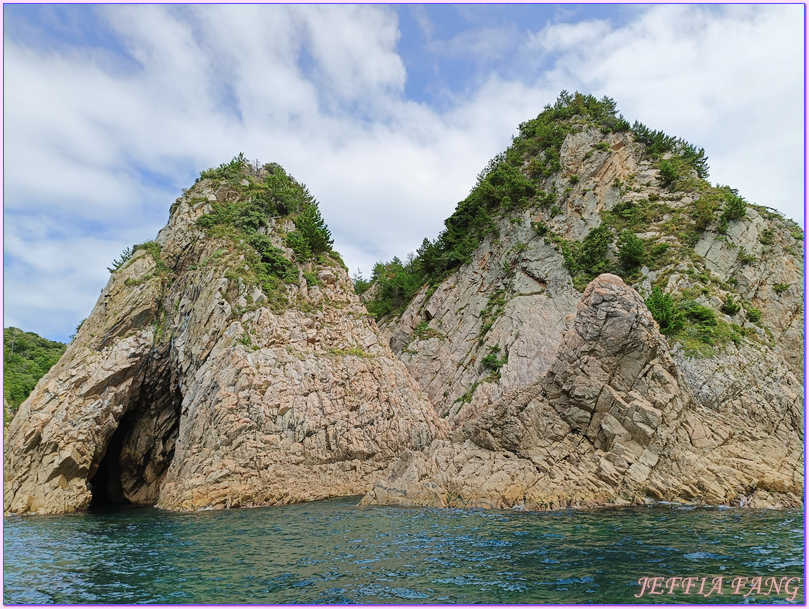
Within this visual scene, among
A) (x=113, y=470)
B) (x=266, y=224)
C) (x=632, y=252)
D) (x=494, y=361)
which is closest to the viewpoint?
(x=113, y=470)

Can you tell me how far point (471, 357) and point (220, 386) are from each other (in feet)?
62.2

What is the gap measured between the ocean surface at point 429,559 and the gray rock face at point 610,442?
5.44 feet

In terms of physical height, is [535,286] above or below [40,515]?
above

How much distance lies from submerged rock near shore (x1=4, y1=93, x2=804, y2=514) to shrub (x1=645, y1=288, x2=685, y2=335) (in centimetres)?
16

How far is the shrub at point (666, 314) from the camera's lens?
29.4 metres


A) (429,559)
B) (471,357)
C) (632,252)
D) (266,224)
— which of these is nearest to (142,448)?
(266,224)

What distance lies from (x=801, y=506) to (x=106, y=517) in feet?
91.5

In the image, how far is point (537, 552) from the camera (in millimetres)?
12227

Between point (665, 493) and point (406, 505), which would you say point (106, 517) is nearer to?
point (406, 505)

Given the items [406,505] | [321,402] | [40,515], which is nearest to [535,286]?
[321,402]

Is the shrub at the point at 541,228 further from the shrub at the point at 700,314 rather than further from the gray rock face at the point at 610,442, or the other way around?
the gray rock face at the point at 610,442

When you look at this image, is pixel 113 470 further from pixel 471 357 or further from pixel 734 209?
pixel 734 209

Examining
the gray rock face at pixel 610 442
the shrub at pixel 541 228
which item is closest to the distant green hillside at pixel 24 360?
the gray rock face at pixel 610 442

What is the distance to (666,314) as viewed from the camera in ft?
96.9
